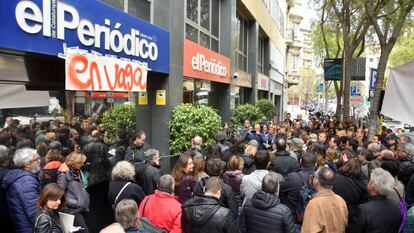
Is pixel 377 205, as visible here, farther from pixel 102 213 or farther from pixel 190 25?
pixel 190 25

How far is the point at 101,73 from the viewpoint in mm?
7121

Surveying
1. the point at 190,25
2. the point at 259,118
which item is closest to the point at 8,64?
the point at 190,25

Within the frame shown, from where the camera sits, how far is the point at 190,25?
13.8 metres

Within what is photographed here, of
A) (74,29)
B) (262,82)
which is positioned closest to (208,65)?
(74,29)

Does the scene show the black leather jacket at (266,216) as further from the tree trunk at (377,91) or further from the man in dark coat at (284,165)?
the tree trunk at (377,91)

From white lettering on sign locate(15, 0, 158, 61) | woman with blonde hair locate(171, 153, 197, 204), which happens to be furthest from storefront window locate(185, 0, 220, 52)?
woman with blonde hair locate(171, 153, 197, 204)

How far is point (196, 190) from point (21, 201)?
1.99 metres

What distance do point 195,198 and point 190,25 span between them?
9902 mm

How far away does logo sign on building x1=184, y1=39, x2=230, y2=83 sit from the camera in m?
12.3

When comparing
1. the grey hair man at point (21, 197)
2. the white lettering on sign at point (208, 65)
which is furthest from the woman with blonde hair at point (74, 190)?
the white lettering on sign at point (208, 65)

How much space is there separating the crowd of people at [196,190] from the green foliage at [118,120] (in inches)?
33.0

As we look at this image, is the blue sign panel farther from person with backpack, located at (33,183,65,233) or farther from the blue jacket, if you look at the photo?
person with backpack, located at (33,183,65,233)

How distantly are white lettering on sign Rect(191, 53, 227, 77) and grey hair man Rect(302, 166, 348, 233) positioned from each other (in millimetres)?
8340

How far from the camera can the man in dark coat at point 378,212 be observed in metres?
4.53
